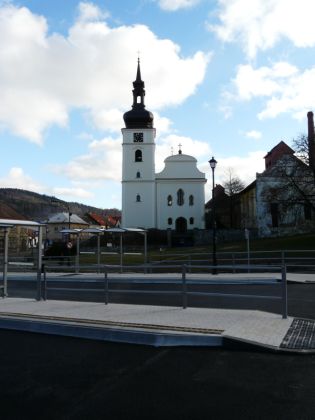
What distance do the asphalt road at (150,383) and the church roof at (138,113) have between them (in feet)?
275

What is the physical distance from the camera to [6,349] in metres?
8.31

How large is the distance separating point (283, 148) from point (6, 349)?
84.2m

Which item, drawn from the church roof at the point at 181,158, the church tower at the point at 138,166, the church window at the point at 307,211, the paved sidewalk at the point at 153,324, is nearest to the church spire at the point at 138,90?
the church tower at the point at 138,166

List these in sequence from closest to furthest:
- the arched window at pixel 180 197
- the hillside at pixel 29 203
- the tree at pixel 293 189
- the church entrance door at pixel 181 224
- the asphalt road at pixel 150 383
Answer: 1. the asphalt road at pixel 150 383
2. the tree at pixel 293 189
3. the church entrance door at pixel 181 224
4. the arched window at pixel 180 197
5. the hillside at pixel 29 203

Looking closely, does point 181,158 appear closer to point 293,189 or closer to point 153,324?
point 293,189

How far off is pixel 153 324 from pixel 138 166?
8013cm


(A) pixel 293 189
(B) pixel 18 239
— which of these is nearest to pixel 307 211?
(A) pixel 293 189

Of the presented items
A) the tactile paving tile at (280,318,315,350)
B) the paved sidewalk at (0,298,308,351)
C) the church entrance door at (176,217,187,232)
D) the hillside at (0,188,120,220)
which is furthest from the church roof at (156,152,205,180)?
the tactile paving tile at (280,318,315,350)

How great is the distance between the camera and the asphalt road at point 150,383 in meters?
5.11

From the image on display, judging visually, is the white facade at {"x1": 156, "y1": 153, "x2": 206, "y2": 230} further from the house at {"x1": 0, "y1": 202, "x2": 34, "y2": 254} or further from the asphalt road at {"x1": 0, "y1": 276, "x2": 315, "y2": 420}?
the asphalt road at {"x1": 0, "y1": 276, "x2": 315, "y2": 420}

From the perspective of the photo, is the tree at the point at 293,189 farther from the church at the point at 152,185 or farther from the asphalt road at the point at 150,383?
the church at the point at 152,185

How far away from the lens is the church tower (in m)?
86.8

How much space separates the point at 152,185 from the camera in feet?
288

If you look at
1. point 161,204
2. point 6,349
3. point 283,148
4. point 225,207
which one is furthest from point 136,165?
point 6,349
